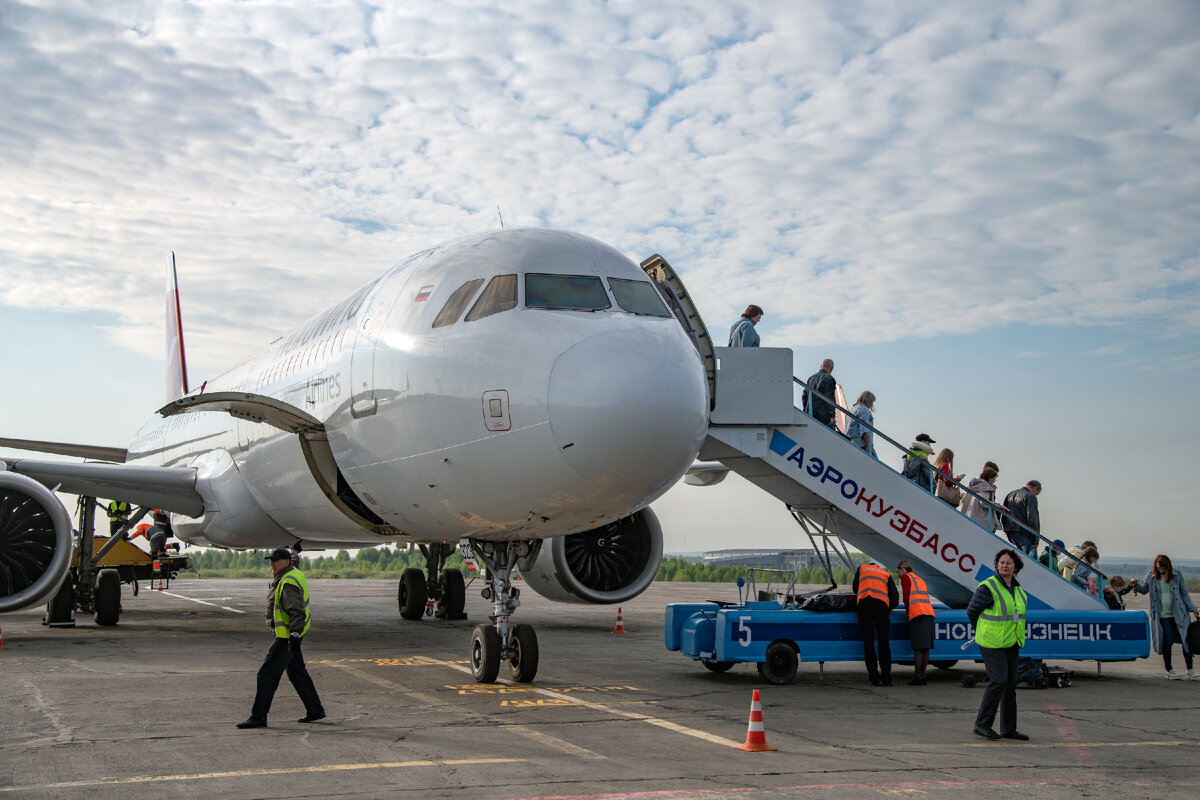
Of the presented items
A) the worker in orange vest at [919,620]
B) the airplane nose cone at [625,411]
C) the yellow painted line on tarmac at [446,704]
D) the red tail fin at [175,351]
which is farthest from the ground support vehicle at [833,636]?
the red tail fin at [175,351]

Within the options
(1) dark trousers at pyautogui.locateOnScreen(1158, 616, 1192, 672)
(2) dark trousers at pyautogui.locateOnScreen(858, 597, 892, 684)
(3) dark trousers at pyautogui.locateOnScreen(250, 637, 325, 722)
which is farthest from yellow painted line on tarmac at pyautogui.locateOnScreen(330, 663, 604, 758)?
(1) dark trousers at pyautogui.locateOnScreen(1158, 616, 1192, 672)

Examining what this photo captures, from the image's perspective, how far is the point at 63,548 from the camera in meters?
14.2

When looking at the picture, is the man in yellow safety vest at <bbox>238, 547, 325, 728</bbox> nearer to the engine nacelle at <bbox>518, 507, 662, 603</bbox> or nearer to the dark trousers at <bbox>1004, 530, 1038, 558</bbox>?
the engine nacelle at <bbox>518, 507, 662, 603</bbox>

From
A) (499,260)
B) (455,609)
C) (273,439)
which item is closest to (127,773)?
(499,260)

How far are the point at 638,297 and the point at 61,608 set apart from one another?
12446 mm

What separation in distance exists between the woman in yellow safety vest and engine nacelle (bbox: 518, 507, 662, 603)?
21.3 ft

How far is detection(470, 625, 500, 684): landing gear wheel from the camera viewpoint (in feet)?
32.3

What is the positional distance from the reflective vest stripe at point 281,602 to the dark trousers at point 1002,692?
16.1 ft

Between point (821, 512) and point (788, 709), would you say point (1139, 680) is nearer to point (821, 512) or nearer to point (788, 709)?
point (821, 512)

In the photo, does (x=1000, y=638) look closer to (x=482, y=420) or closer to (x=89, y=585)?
(x=482, y=420)

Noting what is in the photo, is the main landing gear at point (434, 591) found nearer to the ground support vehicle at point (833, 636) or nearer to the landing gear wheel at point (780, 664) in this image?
the ground support vehicle at point (833, 636)

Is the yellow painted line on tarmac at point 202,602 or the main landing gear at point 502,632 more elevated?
the main landing gear at point 502,632

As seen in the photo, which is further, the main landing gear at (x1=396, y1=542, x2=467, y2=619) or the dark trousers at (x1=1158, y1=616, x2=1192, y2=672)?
the main landing gear at (x1=396, y1=542, x2=467, y2=619)

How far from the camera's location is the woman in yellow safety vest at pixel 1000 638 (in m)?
7.99
